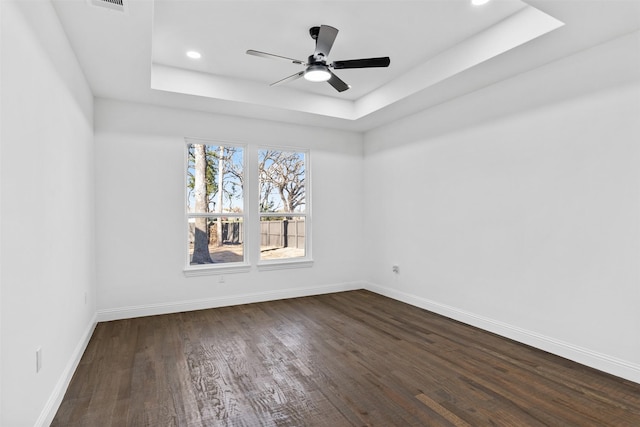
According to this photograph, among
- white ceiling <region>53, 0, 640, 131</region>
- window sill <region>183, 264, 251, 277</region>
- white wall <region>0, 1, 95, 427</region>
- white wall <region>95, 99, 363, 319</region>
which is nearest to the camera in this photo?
white wall <region>0, 1, 95, 427</region>

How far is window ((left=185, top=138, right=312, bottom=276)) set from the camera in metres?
4.75

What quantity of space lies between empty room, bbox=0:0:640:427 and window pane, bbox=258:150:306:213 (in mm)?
36

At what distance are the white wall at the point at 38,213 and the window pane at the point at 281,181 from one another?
2482mm

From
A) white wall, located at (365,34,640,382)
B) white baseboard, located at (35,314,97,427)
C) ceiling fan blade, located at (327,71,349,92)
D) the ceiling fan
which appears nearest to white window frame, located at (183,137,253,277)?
white baseboard, located at (35,314,97,427)

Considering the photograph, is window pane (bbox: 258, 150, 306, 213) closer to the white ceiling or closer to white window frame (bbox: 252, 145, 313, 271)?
white window frame (bbox: 252, 145, 313, 271)

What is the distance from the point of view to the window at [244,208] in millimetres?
4754

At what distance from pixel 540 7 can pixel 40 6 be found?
10.6 feet

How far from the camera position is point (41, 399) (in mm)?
1988

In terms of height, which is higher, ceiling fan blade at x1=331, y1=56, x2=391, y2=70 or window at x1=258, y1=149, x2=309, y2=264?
ceiling fan blade at x1=331, y1=56, x2=391, y2=70

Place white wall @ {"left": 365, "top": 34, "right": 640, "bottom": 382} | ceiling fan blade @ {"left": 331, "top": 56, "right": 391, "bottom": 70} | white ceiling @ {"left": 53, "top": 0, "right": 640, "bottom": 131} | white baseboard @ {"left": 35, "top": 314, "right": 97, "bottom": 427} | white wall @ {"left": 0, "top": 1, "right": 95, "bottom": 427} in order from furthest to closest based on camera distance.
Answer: ceiling fan blade @ {"left": 331, "top": 56, "right": 391, "bottom": 70} < white wall @ {"left": 365, "top": 34, "right": 640, "bottom": 382} < white ceiling @ {"left": 53, "top": 0, "right": 640, "bottom": 131} < white baseboard @ {"left": 35, "top": 314, "right": 97, "bottom": 427} < white wall @ {"left": 0, "top": 1, "right": 95, "bottom": 427}

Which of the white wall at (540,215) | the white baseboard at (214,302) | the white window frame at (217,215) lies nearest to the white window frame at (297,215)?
the white window frame at (217,215)

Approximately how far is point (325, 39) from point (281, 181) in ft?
9.19

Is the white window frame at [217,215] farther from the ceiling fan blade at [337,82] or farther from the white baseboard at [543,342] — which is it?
the white baseboard at [543,342]

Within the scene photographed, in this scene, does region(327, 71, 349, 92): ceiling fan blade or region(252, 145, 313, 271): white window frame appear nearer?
region(327, 71, 349, 92): ceiling fan blade
